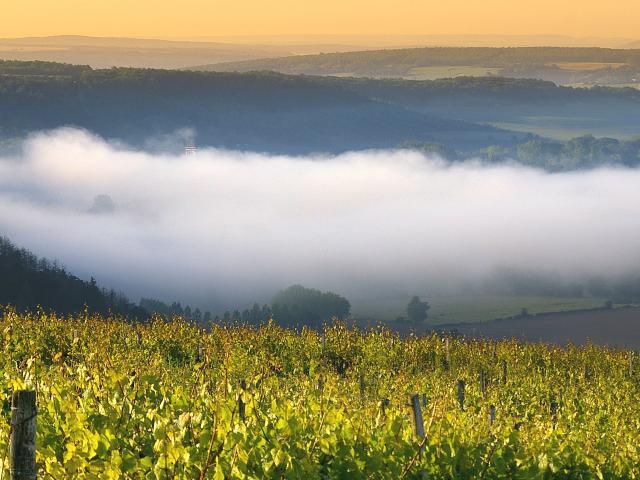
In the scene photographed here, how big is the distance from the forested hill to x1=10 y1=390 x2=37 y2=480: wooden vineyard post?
123m

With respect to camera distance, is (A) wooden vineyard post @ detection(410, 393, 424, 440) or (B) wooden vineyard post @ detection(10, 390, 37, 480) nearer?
(B) wooden vineyard post @ detection(10, 390, 37, 480)

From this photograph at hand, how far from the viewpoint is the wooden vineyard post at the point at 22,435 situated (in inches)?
348

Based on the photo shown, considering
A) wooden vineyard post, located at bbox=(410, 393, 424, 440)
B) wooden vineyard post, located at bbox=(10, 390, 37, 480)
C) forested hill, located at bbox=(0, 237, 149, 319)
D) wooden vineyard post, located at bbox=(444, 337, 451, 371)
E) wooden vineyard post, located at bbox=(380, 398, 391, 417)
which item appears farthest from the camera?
forested hill, located at bbox=(0, 237, 149, 319)

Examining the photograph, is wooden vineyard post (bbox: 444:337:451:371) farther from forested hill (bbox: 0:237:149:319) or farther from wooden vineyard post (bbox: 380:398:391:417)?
forested hill (bbox: 0:237:149:319)

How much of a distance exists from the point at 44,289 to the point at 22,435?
13567 cm

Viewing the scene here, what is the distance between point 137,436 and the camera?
12.1 metres

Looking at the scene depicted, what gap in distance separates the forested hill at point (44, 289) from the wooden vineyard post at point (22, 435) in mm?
123081

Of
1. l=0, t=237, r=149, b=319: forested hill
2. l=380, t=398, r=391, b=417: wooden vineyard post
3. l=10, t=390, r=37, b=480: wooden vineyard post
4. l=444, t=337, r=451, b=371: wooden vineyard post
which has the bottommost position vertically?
l=0, t=237, r=149, b=319: forested hill

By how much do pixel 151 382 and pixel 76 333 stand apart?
20144 millimetres

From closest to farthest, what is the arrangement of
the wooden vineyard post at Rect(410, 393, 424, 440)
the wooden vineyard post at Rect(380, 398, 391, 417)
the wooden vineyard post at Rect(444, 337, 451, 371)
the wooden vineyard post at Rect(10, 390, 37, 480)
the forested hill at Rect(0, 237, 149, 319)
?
the wooden vineyard post at Rect(10, 390, 37, 480) → the wooden vineyard post at Rect(410, 393, 424, 440) → the wooden vineyard post at Rect(380, 398, 391, 417) → the wooden vineyard post at Rect(444, 337, 451, 371) → the forested hill at Rect(0, 237, 149, 319)

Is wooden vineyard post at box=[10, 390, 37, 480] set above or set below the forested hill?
above

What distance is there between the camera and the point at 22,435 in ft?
29.1

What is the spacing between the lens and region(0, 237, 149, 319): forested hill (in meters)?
135

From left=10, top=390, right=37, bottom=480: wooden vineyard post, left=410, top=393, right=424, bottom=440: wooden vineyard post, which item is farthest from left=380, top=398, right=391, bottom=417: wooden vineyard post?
left=10, top=390, right=37, bottom=480: wooden vineyard post
